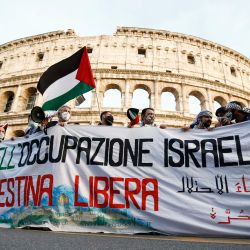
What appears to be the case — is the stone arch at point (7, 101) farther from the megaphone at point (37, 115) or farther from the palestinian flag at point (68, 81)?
the megaphone at point (37, 115)

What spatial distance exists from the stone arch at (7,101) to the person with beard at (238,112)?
1827 cm

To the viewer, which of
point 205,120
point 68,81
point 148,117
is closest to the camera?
point 205,120

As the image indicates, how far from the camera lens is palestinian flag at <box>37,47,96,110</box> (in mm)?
4398

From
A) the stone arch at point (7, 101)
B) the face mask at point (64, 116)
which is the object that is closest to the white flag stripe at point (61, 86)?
the face mask at point (64, 116)

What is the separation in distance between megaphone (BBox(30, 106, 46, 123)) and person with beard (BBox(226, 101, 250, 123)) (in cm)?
329

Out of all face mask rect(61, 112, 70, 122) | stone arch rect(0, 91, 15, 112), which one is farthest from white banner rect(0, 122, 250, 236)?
stone arch rect(0, 91, 15, 112)

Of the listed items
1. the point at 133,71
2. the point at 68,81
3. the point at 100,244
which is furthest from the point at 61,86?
the point at 133,71

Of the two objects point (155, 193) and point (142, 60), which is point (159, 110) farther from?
point (155, 193)

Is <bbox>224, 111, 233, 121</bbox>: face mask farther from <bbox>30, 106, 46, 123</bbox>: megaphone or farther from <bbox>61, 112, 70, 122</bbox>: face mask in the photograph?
<bbox>30, 106, 46, 123</bbox>: megaphone

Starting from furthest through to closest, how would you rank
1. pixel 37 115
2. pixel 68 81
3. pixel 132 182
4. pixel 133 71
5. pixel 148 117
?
pixel 133 71 < pixel 68 81 < pixel 148 117 < pixel 37 115 < pixel 132 182

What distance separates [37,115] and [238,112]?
351 centimetres

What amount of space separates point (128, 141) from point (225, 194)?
1557 millimetres

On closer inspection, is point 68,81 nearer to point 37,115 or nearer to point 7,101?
point 37,115

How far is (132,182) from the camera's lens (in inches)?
124
